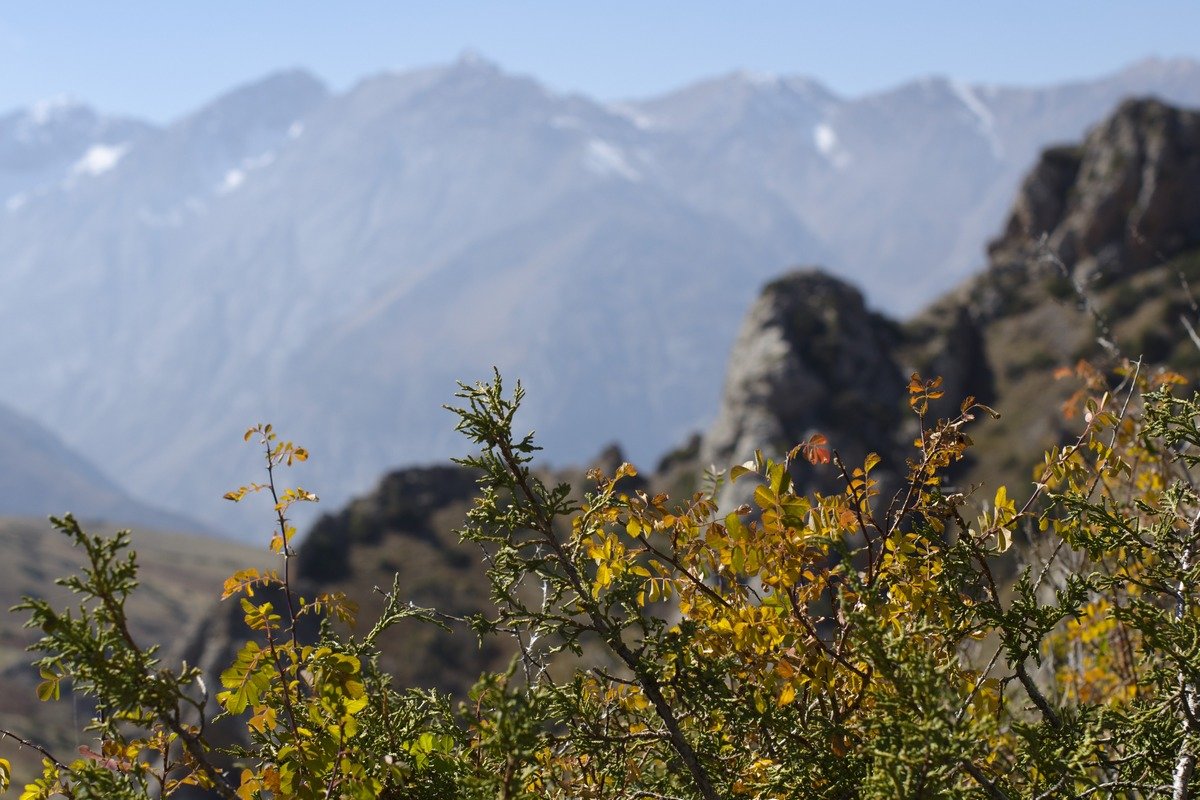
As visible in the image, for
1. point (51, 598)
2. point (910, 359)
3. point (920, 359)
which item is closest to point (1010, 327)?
point (910, 359)

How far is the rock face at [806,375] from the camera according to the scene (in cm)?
5271

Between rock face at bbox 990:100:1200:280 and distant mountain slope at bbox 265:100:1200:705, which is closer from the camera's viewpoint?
distant mountain slope at bbox 265:100:1200:705

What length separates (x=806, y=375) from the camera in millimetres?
54875

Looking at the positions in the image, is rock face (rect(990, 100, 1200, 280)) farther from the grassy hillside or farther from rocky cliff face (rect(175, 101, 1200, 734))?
the grassy hillside

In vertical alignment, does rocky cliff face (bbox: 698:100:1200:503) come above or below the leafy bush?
above

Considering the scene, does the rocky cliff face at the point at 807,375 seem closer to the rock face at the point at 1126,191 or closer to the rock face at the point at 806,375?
the rock face at the point at 806,375

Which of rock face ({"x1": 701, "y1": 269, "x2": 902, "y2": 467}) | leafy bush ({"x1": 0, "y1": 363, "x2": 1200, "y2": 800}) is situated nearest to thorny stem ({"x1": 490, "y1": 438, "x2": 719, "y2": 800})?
leafy bush ({"x1": 0, "y1": 363, "x2": 1200, "y2": 800})

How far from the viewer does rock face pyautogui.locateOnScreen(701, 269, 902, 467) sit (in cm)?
5271

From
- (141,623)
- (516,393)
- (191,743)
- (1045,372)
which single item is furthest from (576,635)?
(141,623)

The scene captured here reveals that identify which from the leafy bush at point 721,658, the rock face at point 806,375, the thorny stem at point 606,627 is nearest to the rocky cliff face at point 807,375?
the rock face at point 806,375

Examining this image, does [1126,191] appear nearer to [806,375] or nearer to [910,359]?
[910,359]

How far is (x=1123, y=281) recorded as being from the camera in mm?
66188

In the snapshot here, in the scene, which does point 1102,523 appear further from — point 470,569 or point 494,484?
point 470,569

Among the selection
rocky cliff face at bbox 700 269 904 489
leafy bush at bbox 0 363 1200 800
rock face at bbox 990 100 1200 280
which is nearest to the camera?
leafy bush at bbox 0 363 1200 800
